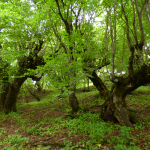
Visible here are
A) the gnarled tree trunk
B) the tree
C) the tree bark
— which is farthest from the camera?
the tree

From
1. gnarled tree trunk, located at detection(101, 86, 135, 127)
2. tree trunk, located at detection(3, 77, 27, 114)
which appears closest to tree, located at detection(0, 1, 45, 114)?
tree trunk, located at detection(3, 77, 27, 114)

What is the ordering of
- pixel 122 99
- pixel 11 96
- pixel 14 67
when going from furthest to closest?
1. pixel 11 96
2. pixel 14 67
3. pixel 122 99

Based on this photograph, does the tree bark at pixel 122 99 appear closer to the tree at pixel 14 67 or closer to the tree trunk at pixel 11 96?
the tree at pixel 14 67

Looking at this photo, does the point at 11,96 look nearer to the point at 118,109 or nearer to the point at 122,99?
the point at 118,109

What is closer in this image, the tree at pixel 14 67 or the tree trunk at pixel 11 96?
the tree at pixel 14 67

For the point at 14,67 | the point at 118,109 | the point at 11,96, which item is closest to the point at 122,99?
the point at 118,109

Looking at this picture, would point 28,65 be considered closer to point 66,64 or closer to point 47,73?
point 47,73

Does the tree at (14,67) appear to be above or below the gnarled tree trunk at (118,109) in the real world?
above

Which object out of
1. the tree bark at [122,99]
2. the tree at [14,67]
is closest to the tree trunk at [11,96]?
the tree at [14,67]

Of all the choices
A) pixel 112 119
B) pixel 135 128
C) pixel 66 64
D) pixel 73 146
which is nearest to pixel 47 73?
pixel 66 64

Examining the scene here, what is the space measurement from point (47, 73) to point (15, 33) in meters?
4.30

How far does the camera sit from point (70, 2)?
5.55 m

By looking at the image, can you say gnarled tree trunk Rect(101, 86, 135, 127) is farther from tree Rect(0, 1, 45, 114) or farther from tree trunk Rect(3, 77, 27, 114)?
tree trunk Rect(3, 77, 27, 114)

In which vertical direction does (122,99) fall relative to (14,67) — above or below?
below
